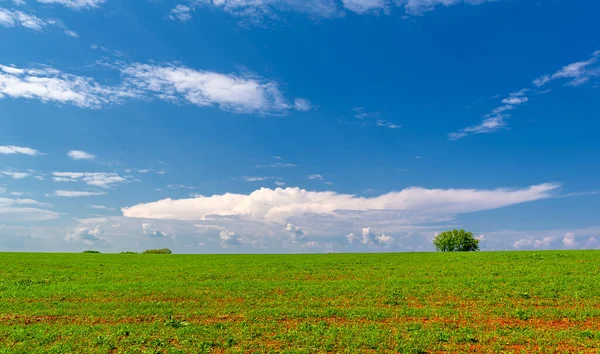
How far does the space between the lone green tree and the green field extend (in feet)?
260

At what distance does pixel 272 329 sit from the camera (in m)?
20.8

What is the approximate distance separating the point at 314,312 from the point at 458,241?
4226 inches

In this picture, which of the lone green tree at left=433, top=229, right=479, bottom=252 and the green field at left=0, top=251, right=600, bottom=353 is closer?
the green field at left=0, top=251, right=600, bottom=353

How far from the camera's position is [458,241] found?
390 feet

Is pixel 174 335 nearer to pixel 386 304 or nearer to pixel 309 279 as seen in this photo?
pixel 386 304

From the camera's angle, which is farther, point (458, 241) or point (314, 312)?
point (458, 241)

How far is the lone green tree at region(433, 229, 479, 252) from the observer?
118 m

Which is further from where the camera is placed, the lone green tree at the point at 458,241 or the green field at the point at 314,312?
the lone green tree at the point at 458,241

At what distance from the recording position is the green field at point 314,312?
1838cm

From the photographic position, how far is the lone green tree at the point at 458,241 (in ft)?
386

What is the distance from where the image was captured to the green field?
18.4 metres

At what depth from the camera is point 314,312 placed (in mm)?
24062

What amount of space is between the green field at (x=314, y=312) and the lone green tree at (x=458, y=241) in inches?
3125

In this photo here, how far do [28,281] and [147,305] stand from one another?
21.4 metres
